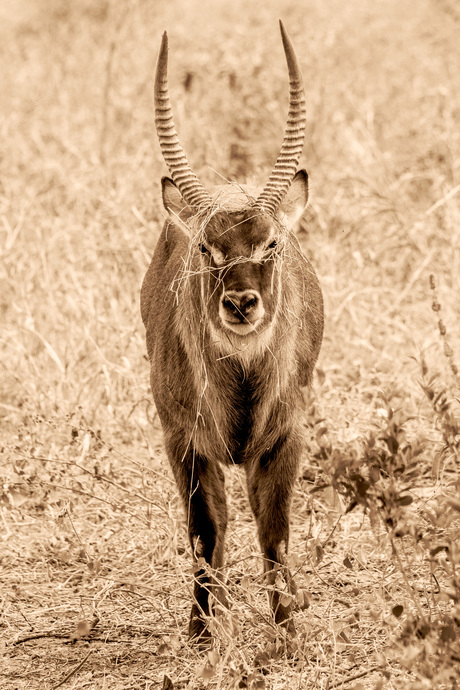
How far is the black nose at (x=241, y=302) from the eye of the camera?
3549mm

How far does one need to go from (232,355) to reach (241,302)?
0.43m

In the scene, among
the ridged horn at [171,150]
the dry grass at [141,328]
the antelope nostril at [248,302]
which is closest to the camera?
the antelope nostril at [248,302]

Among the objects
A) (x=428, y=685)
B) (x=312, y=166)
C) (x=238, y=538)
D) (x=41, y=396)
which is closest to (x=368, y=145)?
(x=312, y=166)

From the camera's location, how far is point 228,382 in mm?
4012

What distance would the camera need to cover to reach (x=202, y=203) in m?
3.95

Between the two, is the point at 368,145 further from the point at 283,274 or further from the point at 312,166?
the point at 283,274

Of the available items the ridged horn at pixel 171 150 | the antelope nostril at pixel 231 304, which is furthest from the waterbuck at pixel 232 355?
the antelope nostril at pixel 231 304

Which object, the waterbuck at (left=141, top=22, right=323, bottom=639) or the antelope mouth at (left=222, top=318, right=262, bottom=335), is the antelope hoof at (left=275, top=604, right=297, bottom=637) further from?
the antelope mouth at (left=222, top=318, right=262, bottom=335)

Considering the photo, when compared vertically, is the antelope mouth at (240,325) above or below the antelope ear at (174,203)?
below

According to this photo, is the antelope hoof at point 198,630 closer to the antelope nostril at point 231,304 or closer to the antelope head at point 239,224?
the antelope head at point 239,224

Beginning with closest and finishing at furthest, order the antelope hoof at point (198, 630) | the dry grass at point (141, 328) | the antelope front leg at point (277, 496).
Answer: the dry grass at point (141, 328) < the antelope hoof at point (198, 630) < the antelope front leg at point (277, 496)

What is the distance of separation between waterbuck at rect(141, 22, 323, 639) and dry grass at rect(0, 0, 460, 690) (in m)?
0.18

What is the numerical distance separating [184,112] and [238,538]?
15.9 feet

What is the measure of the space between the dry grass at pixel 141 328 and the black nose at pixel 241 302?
52 cm
